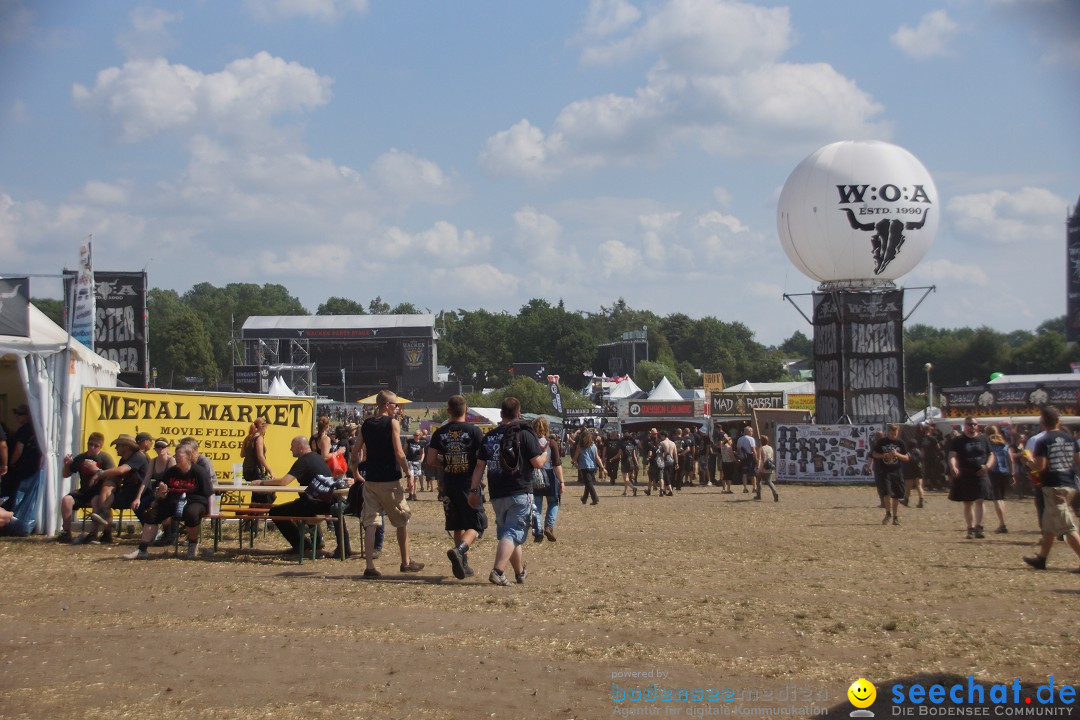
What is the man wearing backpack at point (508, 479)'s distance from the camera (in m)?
9.08

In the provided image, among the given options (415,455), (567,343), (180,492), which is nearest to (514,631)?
(180,492)

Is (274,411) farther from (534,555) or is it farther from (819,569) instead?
(819,569)

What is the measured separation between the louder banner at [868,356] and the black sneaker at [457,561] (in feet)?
92.6

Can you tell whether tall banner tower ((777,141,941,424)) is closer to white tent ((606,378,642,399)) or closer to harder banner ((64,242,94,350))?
white tent ((606,378,642,399))

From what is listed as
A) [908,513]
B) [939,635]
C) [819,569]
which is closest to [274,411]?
[819,569]

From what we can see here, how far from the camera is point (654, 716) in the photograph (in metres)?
5.54

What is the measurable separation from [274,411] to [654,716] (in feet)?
34.8

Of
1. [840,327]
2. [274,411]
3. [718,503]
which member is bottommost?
[718,503]

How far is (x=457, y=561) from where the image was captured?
9414 millimetres

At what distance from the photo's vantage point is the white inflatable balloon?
3438cm

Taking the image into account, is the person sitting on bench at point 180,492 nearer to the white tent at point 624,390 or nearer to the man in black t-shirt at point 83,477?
the man in black t-shirt at point 83,477

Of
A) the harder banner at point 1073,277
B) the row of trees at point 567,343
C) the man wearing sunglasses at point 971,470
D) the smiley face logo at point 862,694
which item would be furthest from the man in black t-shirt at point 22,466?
the row of trees at point 567,343

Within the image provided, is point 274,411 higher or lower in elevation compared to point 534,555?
higher

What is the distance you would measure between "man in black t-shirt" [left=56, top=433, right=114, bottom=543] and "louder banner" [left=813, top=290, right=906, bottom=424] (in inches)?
1091
